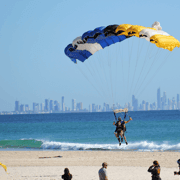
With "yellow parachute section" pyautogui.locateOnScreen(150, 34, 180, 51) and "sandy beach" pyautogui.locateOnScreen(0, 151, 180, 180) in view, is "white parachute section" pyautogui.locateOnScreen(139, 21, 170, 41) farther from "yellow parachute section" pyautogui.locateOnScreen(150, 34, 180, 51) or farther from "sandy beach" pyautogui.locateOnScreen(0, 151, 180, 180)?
"sandy beach" pyautogui.locateOnScreen(0, 151, 180, 180)

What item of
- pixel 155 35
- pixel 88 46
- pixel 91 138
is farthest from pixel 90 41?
pixel 91 138

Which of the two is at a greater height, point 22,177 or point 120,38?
point 120,38

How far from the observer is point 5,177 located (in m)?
13.8

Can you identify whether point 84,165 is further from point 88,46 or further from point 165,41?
point 165,41

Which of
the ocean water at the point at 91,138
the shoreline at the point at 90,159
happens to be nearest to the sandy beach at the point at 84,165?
the shoreline at the point at 90,159

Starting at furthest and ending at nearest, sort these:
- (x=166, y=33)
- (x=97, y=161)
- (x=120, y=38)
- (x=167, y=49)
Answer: (x=97, y=161) < (x=120, y=38) < (x=166, y=33) < (x=167, y=49)

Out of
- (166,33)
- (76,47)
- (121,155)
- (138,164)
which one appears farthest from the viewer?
(121,155)

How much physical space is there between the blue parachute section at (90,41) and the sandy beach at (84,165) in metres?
5.43

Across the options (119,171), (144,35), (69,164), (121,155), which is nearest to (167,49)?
(144,35)

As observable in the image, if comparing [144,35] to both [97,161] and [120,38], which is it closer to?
[120,38]

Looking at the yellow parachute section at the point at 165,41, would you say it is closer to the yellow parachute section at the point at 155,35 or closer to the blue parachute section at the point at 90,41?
the yellow parachute section at the point at 155,35

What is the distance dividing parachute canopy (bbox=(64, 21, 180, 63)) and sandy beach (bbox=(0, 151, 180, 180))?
5.42m

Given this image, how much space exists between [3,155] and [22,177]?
8.44m

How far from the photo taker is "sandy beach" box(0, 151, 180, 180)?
13883 millimetres
